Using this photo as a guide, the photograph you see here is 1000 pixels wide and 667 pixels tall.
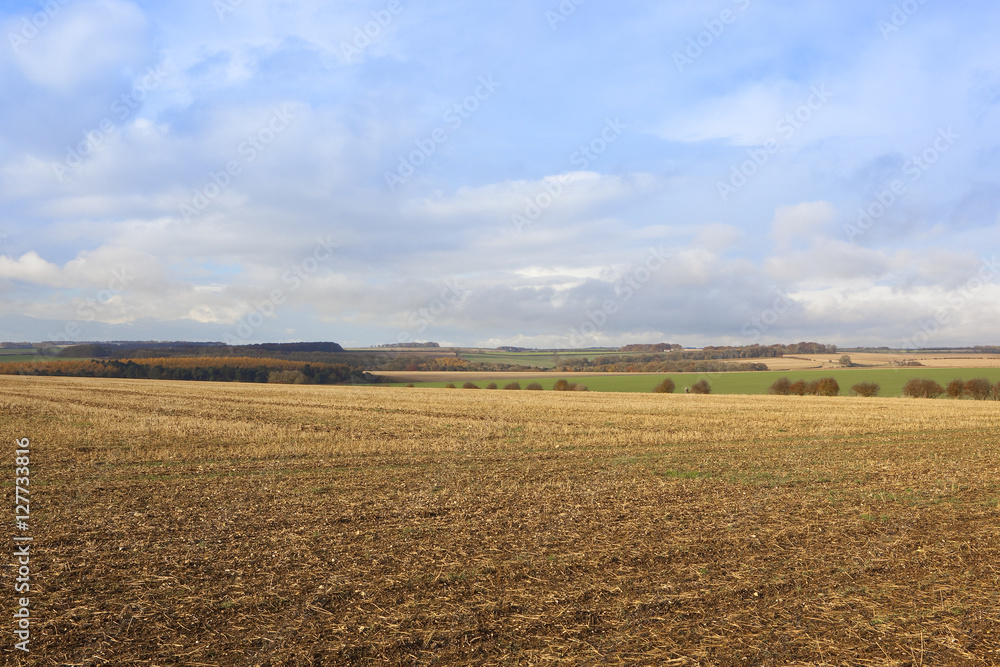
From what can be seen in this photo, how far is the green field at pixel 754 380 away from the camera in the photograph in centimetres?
8319

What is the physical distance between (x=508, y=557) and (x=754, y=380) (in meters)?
96.4

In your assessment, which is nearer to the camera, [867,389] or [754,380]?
[867,389]

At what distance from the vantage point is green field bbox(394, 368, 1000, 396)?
83188mm

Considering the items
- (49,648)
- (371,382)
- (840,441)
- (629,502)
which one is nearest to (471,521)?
(629,502)

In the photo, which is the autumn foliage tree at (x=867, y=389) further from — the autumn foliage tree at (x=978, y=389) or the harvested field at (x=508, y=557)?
the harvested field at (x=508, y=557)

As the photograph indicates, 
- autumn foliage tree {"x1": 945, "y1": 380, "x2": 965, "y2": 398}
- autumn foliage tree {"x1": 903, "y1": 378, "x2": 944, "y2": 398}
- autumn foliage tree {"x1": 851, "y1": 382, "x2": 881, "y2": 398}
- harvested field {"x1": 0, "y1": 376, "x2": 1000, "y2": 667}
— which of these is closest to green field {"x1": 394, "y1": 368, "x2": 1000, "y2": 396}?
autumn foliage tree {"x1": 903, "y1": 378, "x2": 944, "y2": 398}

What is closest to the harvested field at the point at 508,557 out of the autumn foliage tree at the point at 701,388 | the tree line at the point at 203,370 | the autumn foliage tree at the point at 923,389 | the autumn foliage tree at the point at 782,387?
the autumn foliage tree at the point at 923,389

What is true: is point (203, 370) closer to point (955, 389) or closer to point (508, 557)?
point (955, 389)

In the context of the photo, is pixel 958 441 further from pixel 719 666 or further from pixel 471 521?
pixel 719 666

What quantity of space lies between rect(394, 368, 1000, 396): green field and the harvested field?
221ft

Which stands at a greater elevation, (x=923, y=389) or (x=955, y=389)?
(x=955, y=389)

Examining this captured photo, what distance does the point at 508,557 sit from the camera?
878cm

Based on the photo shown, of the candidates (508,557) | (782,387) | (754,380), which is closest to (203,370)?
(754,380)

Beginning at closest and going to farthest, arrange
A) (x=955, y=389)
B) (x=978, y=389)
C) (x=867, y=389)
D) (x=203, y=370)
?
(x=978, y=389), (x=955, y=389), (x=867, y=389), (x=203, y=370)
